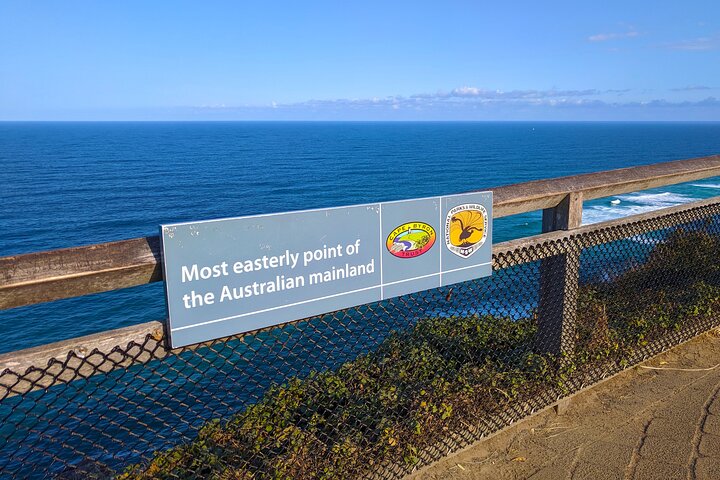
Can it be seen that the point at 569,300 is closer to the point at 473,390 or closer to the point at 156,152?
the point at 473,390

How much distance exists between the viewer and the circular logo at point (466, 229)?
324 cm

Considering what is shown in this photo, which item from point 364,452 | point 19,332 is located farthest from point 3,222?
point 364,452

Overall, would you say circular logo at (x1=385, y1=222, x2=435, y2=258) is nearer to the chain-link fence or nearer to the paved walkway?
the chain-link fence

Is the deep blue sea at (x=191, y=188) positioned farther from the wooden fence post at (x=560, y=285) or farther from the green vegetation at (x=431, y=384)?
the wooden fence post at (x=560, y=285)

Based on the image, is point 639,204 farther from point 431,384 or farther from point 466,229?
point 466,229

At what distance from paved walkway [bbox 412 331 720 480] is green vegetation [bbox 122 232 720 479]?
Answer: 203 millimetres

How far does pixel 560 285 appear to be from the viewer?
3965 millimetres

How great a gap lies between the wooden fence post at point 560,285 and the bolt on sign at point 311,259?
774mm

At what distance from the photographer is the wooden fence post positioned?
3904 millimetres

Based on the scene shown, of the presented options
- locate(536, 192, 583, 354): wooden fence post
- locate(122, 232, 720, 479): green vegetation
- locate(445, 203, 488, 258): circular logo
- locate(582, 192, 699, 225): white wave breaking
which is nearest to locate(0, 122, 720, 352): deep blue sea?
locate(582, 192, 699, 225): white wave breaking

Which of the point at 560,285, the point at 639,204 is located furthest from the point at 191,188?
the point at 560,285

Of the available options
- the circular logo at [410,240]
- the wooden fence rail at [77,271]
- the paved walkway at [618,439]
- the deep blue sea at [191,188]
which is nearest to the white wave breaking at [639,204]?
the deep blue sea at [191,188]

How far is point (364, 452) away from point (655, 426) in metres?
1.98

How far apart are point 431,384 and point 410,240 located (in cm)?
134
